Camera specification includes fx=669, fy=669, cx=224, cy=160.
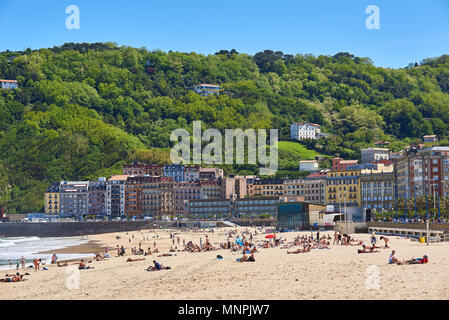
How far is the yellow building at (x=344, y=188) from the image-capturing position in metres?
108

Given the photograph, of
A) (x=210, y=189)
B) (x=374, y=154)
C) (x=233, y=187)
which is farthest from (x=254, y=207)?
(x=374, y=154)

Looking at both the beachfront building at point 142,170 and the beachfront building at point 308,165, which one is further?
the beachfront building at point 142,170

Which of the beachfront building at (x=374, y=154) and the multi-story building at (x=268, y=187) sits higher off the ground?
the beachfront building at (x=374, y=154)

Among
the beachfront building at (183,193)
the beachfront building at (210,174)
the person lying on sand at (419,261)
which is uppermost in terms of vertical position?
the beachfront building at (210,174)

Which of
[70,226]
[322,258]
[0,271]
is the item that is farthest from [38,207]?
[322,258]

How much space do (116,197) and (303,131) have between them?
212 feet

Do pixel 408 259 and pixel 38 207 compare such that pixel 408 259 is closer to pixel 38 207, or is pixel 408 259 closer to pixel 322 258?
pixel 322 258

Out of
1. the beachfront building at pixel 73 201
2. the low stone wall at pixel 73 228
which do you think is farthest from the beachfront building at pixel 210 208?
the beachfront building at pixel 73 201

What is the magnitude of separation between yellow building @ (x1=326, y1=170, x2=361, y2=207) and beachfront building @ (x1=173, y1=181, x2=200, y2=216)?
99.9ft

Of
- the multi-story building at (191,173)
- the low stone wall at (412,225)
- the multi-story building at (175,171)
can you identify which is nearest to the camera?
the low stone wall at (412,225)

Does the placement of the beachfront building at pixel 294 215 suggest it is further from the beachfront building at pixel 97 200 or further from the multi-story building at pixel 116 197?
the beachfront building at pixel 97 200

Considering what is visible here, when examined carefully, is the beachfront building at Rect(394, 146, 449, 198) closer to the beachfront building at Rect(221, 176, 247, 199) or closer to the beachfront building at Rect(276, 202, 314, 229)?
the beachfront building at Rect(276, 202, 314, 229)

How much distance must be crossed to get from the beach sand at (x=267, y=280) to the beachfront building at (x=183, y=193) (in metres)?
96.1
